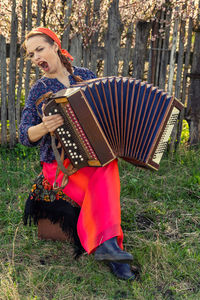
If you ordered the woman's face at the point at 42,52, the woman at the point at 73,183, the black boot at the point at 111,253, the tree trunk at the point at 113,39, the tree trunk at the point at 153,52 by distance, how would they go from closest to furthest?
the black boot at the point at 111,253
the woman at the point at 73,183
the woman's face at the point at 42,52
the tree trunk at the point at 113,39
the tree trunk at the point at 153,52

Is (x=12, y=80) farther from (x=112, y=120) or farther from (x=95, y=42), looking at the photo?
(x=112, y=120)

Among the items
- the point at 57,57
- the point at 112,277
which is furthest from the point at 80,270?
the point at 57,57

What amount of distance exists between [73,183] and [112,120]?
549 mm

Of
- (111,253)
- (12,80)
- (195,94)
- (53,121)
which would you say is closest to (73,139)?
(53,121)

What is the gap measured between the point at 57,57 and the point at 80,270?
1.55 m

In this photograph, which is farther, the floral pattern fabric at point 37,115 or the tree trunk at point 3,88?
the tree trunk at point 3,88

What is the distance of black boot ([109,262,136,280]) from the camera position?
2.37 metres

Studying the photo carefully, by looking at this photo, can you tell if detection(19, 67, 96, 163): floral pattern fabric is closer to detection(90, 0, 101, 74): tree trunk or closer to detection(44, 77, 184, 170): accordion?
detection(44, 77, 184, 170): accordion

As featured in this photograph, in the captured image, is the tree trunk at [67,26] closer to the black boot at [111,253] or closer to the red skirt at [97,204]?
the red skirt at [97,204]

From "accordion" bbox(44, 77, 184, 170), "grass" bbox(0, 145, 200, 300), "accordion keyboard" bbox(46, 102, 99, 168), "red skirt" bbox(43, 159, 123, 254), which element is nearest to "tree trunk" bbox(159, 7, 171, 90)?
"grass" bbox(0, 145, 200, 300)

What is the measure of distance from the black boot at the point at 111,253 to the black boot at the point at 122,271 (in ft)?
0.61

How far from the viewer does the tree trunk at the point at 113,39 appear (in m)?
4.17

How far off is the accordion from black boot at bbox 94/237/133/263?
53 centimetres

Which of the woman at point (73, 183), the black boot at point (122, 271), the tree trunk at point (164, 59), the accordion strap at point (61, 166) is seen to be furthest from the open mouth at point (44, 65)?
the tree trunk at point (164, 59)
